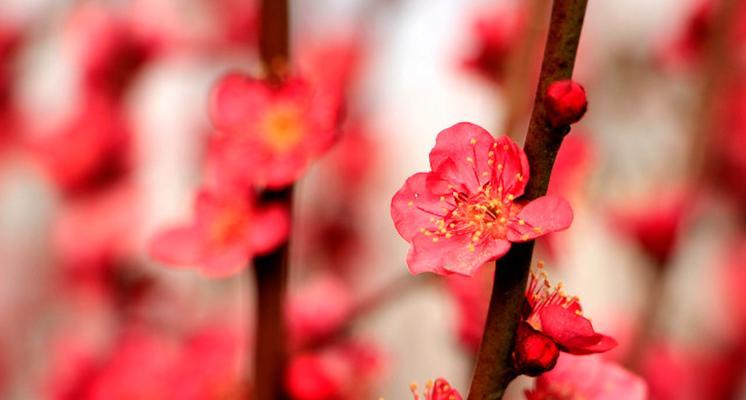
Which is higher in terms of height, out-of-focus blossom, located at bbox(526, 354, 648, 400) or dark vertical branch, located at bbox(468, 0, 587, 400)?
dark vertical branch, located at bbox(468, 0, 587, 400)

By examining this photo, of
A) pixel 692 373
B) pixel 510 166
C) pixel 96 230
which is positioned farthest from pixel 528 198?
pixel 96 230

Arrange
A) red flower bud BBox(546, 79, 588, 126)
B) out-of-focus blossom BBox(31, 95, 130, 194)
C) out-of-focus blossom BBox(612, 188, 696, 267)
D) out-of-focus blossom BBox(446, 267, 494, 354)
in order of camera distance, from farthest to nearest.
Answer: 1. out-of-focus blossom BBox(31, 95, 130, 194)
2. out-of-focus blossom BBox(612, 188, 696, 267)
3. out-of-focus blossom BBox(446, 267, 494, 354)
4. red flower bud BBox(546, 79, 588, 126)

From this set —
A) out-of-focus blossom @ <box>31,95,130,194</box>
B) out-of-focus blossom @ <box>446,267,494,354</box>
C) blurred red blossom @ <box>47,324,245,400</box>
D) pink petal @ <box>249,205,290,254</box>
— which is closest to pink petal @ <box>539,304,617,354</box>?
pink petal @ <box>249,205,290,254</box>

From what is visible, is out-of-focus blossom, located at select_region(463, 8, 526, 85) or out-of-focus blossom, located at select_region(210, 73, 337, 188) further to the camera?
out-of-focus blossom, located at select_region(463, 8, 526, 85)

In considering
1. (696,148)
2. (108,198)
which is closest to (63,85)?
(108,198)

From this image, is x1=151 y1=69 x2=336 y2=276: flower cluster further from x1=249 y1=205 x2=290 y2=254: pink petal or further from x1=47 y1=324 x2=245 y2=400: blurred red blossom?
x1=47 y1=324 x2=245 y2=400: blurred red blossom

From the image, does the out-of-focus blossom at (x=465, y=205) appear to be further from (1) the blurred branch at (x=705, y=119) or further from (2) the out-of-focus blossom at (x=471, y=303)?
(1) the blurred branch at (x=705, y=119)

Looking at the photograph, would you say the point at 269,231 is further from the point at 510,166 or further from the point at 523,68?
the point at 523,68

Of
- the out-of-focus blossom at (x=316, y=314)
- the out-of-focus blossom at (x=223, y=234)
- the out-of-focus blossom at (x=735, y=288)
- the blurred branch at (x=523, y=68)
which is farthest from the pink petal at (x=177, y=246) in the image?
the out-of-focus blossom at (x=735, y=288)
